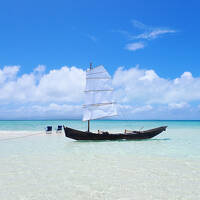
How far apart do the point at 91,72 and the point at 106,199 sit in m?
19.1

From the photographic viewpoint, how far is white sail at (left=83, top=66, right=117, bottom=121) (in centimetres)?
2445

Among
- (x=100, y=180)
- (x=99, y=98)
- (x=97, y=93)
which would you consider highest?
(x=97, y=93)

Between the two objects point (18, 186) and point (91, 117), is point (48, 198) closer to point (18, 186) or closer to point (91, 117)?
point (18, 186)

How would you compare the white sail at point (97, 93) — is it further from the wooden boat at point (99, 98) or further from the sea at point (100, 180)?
the sea at point (100, 180)

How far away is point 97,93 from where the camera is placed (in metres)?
24.9

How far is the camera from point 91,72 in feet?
79.9

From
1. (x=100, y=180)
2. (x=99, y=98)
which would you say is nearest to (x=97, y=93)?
A: (x=99, y=98)

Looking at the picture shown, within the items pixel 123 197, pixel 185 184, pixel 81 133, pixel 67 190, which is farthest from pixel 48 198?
pixel 81 133

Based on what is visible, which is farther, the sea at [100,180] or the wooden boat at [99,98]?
the wooden boat at [99,98]

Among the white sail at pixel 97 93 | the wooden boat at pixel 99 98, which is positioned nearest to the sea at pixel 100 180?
the wooden boat at pixel 99 98

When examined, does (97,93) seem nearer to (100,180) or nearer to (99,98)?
(99,98)

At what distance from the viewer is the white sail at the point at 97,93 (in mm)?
24453

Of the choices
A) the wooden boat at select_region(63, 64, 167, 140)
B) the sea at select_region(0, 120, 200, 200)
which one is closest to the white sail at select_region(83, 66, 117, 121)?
the wooden boat at select_region(63, 64, 167, 140)

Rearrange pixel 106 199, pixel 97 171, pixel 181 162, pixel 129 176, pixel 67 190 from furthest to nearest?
pixel 181 162 → pixel 97 171 → pixel 129 176 → pixel 67 190 → pixel 106 199
